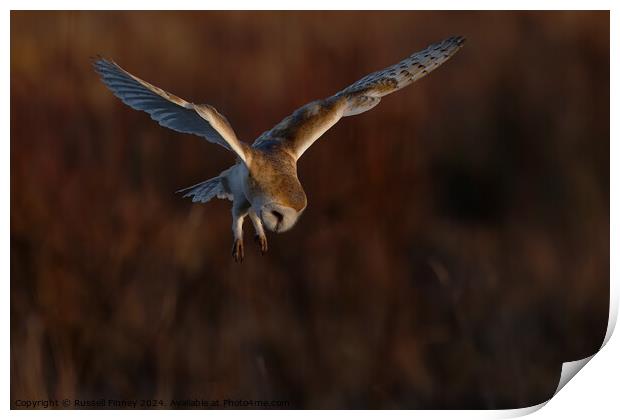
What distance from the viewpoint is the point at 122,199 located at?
71.5 inches

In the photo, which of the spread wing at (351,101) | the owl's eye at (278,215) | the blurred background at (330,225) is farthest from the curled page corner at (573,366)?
the owl's eye at (278,215)

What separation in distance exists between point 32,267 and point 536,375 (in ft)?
3.59

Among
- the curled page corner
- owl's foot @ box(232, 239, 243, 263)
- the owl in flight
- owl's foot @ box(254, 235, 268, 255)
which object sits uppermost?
the owl in flight

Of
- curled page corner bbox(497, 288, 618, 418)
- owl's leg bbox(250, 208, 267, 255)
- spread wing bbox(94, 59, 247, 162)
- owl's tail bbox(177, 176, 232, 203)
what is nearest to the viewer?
spread wing bbox(94, 59, 247, 162)

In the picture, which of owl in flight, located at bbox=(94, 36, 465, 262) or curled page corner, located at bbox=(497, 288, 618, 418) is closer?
owl in flight, located at bbox=(94, 36, 465, 262)

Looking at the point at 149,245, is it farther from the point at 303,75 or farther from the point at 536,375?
the point at 536,375

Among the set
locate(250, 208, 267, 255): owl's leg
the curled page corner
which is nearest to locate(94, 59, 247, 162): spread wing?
locate(250, 208, 267, 255): owl's leg

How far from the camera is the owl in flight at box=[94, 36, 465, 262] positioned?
4.12 feet

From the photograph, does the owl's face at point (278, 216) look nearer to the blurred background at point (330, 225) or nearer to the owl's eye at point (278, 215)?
the owl's eye at point (278, 215)

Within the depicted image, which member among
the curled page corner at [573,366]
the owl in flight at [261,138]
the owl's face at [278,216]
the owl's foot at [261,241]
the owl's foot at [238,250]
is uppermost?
the owl in flight at [261,138]

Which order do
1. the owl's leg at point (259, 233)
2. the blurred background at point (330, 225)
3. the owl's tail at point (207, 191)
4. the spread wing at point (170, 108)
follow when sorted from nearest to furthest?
the spread wing at point (170, 108)
the owl's leg at point (259, 233)
the owl's tail at point (207, 191)
the blurred background at point (330, 225)

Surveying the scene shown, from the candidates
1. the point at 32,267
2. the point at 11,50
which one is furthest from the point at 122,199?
the point at 11,50

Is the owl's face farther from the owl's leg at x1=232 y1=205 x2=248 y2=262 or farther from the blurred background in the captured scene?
the blurred background

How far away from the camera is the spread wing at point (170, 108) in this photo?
1.23 m
